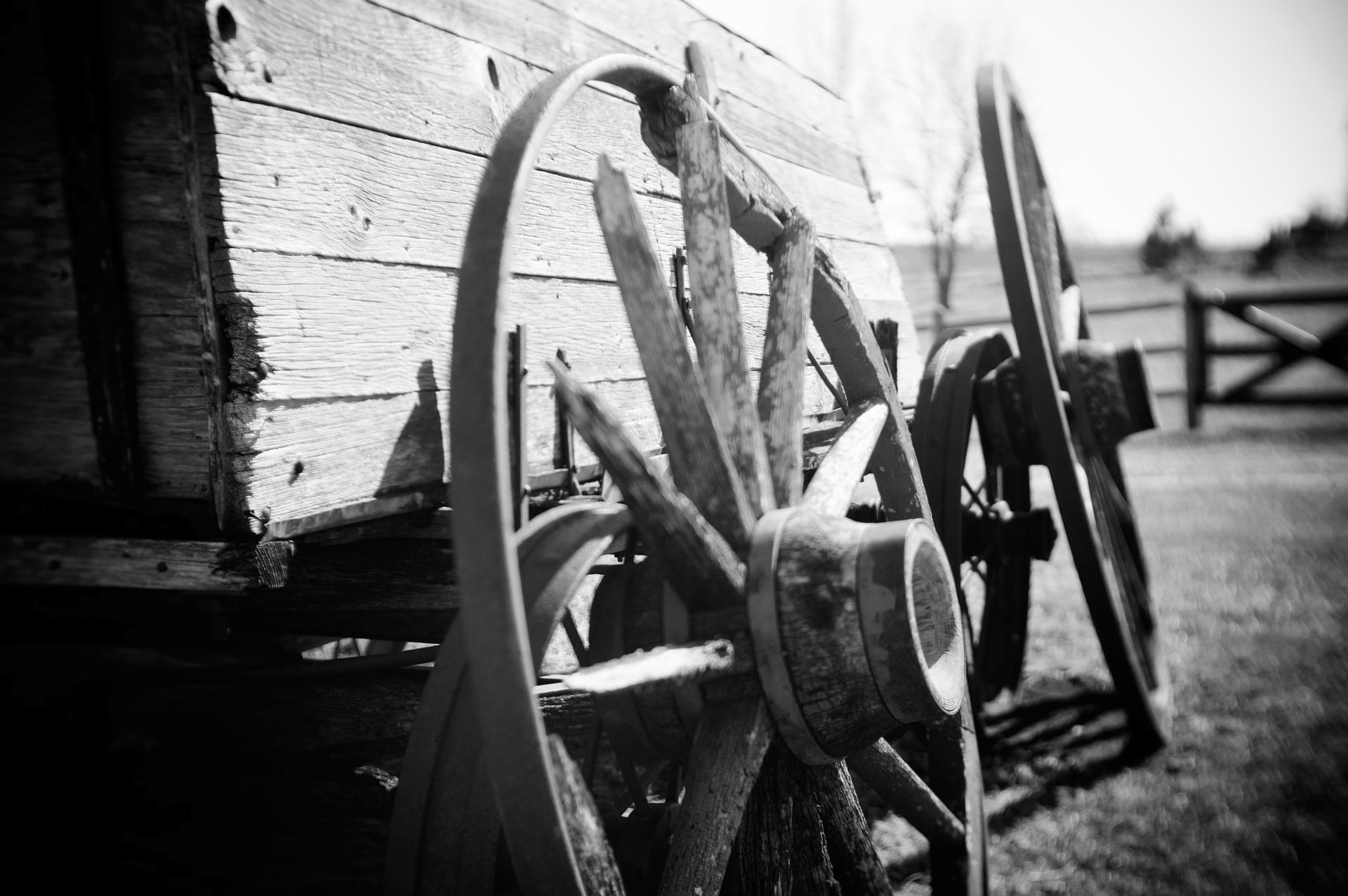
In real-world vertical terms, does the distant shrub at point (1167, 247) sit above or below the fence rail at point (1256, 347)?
above

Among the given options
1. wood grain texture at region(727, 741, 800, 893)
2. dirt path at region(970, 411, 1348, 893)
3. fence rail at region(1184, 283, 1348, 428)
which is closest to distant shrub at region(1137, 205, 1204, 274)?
fence rail at region(1184, 283, 1348, 428)

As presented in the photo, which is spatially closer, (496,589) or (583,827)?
(496,589)

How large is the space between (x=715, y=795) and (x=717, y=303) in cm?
72

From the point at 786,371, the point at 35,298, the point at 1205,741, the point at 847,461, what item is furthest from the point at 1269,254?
the point at 35,298

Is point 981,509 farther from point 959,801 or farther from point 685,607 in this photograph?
point 685,607

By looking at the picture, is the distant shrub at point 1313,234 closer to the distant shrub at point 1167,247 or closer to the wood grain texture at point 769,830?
the distant shrub at point 1167,247

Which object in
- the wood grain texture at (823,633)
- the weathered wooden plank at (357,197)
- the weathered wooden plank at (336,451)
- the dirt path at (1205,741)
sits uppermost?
the weathered wooden plank at (357,197)

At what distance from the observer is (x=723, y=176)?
54.9 inches

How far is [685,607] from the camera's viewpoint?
1.20 metres

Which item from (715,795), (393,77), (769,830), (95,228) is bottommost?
(769,830)

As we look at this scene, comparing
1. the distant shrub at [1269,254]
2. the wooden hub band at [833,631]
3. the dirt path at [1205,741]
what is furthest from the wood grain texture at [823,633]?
the distant shrub at [1269,254]

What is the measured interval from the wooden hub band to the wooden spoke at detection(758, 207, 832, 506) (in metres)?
0.20

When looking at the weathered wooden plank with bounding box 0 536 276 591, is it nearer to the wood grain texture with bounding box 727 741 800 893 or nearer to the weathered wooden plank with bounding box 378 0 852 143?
the wood grain texture with bounding box 727 741 800 893

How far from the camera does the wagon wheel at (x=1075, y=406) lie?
2.35 metres
